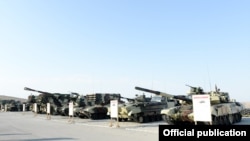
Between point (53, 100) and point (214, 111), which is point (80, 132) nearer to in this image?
point (214, 111)

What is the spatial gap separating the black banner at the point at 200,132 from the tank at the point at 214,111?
12048mm

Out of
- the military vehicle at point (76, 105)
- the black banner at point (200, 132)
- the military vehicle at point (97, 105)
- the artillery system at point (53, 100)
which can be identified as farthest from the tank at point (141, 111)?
the black banner at point (200, 132)

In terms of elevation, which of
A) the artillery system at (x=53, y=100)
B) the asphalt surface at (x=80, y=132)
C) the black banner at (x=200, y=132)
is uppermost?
the artillery system at (x=53, y=100)

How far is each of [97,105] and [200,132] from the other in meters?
27.8

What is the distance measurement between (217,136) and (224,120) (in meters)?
14.3

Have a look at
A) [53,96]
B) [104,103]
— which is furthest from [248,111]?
[53,96]

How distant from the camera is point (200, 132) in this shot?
762 centimetres

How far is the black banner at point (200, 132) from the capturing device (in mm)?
7395

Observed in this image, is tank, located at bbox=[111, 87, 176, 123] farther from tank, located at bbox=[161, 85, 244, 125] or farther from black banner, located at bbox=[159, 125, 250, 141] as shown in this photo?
black banner, located at bbox=[159, 125, 250, 141]

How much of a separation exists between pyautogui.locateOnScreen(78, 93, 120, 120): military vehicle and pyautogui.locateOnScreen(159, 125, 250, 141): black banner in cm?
2524

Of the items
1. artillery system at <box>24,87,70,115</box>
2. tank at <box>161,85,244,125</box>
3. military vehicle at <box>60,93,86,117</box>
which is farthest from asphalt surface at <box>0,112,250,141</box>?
artillery system at <box>24,87,70,115</box>

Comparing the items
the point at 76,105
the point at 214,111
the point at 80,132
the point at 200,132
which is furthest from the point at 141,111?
the point at 200,132

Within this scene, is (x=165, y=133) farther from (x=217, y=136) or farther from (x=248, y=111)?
(x=248, y=111)

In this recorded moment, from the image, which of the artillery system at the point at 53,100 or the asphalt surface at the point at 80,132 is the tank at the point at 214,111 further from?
the artillery system at the point at 53,100
